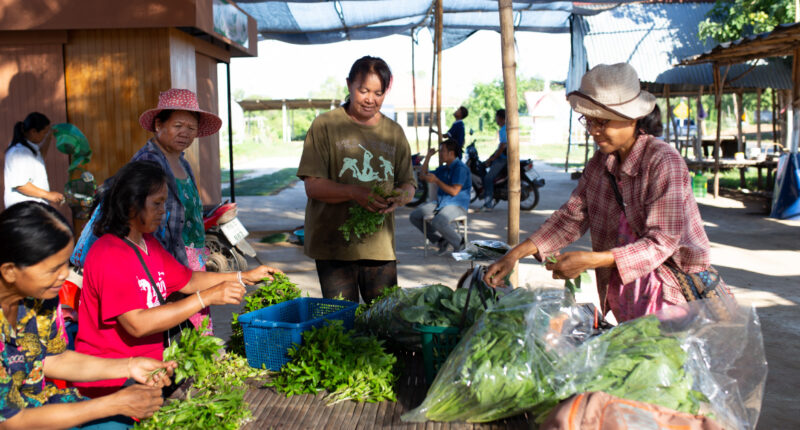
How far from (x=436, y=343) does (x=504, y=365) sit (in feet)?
1.34

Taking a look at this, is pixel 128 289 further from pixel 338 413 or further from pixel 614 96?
pixel 614 96

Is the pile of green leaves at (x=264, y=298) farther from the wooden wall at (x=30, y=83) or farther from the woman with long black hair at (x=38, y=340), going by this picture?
the wooden wall at (x=30, y=83)

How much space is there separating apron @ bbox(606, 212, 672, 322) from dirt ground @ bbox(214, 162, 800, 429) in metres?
0.27

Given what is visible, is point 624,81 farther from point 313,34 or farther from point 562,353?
point 313,34

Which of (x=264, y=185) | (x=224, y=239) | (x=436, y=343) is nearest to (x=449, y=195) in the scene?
(x=224, y=239)

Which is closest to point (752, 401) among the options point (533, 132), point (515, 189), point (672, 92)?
point (515, 189)

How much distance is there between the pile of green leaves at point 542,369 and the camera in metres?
1.77

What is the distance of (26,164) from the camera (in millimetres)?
5711

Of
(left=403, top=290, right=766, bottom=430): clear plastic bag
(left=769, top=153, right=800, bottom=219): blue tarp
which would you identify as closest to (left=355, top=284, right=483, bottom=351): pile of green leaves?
(left=403, top=290, right=766, bottom=430): clear plastic bag

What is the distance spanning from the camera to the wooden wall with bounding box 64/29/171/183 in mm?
7250

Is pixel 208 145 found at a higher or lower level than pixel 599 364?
higher

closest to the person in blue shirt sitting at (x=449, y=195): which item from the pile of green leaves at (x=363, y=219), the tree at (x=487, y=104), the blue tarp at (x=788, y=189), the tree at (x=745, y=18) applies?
the pile of green leaves at (x=363, y=219)

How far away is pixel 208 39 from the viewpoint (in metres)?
8.83

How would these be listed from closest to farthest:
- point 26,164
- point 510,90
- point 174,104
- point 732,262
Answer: point 510,90 < point 174,104 < point 26,164 < point 732,262
